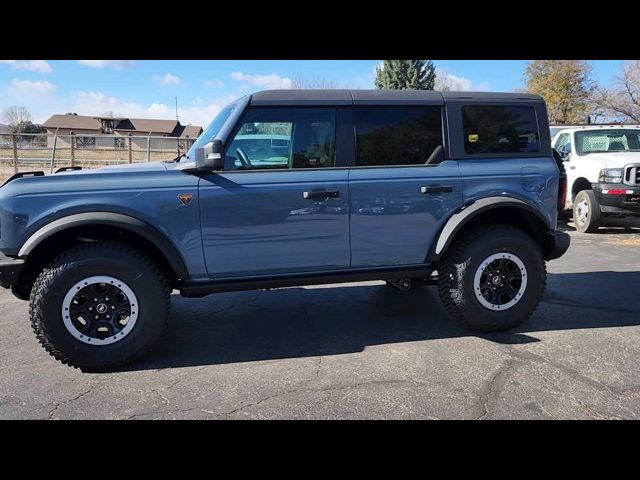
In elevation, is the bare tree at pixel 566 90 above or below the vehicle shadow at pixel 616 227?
above

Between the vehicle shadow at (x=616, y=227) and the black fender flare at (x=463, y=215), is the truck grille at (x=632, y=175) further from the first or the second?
the black fender flare at (x=463, y=215)

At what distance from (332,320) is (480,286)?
141 cm

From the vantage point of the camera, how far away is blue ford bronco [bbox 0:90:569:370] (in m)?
3.41

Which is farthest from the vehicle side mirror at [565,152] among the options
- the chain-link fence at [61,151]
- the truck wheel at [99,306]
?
the chain-link fence at [61,151]

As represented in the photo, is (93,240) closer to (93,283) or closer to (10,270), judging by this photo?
(93,283)

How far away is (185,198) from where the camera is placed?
3.51 meters

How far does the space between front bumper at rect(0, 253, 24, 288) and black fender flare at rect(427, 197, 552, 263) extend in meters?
3.17

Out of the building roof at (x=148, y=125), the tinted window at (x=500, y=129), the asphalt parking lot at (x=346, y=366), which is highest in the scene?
the building roof at (x=148, y=125)

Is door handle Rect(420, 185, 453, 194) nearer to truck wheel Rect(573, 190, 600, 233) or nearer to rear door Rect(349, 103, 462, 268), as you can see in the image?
rear door Rect(349, 103, 462, 268)

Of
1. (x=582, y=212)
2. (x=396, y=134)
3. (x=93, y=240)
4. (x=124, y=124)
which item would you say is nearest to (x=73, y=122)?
(x=124, y=124)

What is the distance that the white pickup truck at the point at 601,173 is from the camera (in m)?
8.41

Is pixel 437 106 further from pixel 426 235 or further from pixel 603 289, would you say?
pixel 603 289

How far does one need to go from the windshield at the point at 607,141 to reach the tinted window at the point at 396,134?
282 inches
